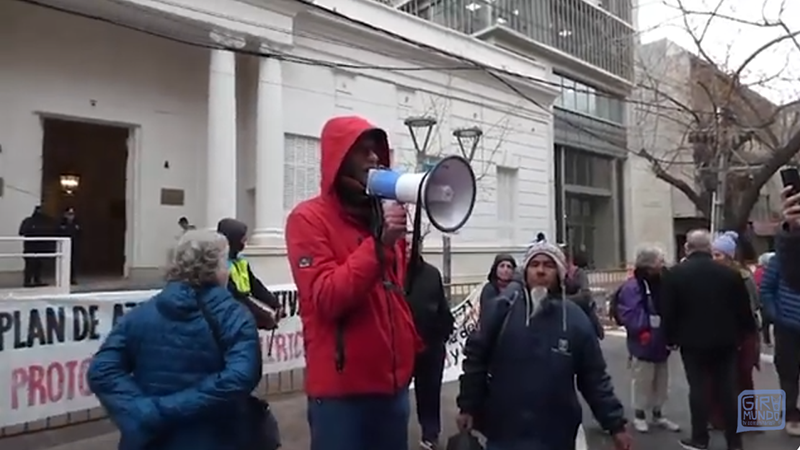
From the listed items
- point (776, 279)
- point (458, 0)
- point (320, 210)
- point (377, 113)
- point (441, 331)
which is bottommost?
point (441, 331)

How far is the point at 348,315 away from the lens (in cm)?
265

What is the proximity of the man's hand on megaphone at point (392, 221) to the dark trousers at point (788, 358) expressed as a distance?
5.32m

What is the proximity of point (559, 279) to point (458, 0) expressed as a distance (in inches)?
1033

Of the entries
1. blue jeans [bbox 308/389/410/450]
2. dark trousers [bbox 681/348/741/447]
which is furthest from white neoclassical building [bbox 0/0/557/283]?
blue jeans [bbox 308/389/410/450]

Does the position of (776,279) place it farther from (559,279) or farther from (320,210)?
(320,210)

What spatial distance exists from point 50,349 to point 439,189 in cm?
535

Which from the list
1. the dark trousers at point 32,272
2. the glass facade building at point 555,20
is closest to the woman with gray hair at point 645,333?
the dark trousers at point 32,272

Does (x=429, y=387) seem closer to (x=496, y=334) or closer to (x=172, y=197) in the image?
(x=496, y=334)

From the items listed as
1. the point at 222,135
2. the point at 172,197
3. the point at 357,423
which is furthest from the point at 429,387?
the point at 172,197

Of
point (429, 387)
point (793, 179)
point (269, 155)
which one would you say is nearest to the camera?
point (793, 179)

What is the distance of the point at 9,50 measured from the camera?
1633 cm

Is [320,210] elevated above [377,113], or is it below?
below

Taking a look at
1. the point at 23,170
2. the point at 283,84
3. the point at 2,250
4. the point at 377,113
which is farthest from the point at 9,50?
the point at 377,113

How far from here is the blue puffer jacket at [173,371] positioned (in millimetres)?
2979
